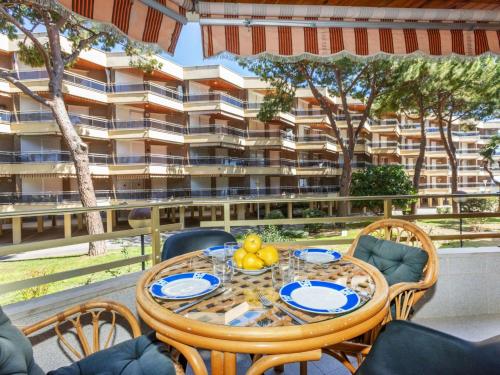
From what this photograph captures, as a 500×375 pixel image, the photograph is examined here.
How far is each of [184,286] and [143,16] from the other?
1.46 m

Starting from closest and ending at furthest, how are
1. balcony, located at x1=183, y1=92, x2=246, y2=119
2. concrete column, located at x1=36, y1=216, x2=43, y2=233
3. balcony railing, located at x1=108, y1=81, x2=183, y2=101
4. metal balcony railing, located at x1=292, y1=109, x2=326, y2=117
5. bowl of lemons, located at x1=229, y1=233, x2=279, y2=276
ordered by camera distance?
bowl of lemons, located at x1=229, y1=233, x2=279, y2=276, concrete column, located at x1=36, y1=216, x2=43, y2=233, balcony railing, located at x1=108, y1=81, x2=183, y2=101, balcony, located at x1=183, y1=92, x2=246, y2=119, metal balcony railing, located at x1=292, y1=109, x2=326, y2=117

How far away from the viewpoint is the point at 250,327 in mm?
828

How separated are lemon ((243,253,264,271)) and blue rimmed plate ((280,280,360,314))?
201 millimetres

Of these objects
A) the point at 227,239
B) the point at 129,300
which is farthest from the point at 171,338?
the point at 129,300

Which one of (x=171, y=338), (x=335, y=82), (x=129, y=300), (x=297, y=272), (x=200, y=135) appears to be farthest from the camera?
(x=200, y=135)

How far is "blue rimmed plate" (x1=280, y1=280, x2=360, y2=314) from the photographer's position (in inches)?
36.2

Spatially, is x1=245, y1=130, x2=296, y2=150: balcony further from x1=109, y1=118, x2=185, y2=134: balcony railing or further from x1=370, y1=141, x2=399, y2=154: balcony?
x1=370, y1=141, x2=399, y2=154: balcony

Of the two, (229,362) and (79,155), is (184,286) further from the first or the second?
(79,155)

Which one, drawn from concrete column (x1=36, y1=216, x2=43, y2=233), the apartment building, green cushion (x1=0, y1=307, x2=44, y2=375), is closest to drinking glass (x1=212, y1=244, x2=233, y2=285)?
green cushion (x1=0, y1=307, x2=44, y2=375)

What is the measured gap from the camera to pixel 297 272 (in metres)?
1.32

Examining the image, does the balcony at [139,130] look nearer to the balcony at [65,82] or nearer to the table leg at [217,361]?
the balcony at [65,82]

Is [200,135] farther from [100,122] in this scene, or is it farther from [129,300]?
[129,300]

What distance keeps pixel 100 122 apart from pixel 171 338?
Result: 52.4 feet

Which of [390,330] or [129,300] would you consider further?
[129,300]
